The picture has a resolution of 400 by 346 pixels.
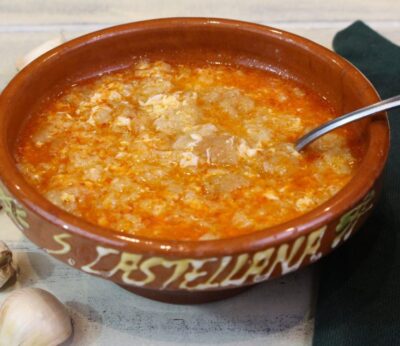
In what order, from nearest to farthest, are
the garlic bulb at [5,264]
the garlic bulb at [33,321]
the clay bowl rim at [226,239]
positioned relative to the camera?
the clay bowl rim at [226,239]
the garlic bulb at [33,321]
the garlic bulb at [5,264]

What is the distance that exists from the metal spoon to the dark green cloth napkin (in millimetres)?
218

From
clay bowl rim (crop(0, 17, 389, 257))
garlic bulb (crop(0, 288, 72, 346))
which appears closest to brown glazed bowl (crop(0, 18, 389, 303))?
clay bowl rim (crop(0, 17, 389, 257))

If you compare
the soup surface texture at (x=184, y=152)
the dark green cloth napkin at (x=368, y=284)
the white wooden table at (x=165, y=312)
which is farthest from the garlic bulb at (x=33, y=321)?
the dark green cloth napkin at (x=368, y=284)

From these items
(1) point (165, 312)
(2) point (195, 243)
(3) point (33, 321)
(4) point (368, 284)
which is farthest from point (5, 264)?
(4) point (368, 284)

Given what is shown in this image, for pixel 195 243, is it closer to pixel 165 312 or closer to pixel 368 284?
pixel 165 312

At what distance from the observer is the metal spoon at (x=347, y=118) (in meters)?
1.09

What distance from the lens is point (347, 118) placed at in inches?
44.3

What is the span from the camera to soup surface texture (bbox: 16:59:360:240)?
108 cm

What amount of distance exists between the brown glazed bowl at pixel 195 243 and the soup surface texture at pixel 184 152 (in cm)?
6

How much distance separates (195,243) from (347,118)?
40cm

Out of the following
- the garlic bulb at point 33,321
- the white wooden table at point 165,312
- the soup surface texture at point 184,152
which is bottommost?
the white wooden table at point 165,312

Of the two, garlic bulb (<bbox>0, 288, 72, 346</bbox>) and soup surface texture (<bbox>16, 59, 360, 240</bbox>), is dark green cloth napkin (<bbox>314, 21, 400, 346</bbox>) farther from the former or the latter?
garlic bulb (<bbox>0, 288, 72, 346</bbox>)

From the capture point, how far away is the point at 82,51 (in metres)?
1.38

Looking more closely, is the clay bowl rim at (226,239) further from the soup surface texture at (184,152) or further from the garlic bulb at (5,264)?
the garlic bulb at (5,264)
